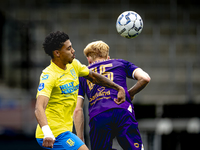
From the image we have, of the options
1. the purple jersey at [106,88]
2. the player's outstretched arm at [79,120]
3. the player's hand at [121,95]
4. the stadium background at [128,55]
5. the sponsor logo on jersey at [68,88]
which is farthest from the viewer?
the stadium background at [128,55]

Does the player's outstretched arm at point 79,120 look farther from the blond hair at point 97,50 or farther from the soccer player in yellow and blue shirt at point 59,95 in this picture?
the soccer player in yellow and blue shirt at point 59,95

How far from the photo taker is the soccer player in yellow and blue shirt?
397 cm

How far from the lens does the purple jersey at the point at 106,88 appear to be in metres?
4.79

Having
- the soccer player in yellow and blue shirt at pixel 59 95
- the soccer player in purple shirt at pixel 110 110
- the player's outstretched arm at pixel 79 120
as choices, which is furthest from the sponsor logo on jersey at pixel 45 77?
the player's outstretched arm at pixel 79 120

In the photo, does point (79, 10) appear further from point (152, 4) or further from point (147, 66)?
point (147, 66)

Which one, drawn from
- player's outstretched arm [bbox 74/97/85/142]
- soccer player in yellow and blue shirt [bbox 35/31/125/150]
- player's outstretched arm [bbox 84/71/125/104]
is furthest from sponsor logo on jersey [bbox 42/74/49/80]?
player's outstretched arm [bbox 74/97/85/142]

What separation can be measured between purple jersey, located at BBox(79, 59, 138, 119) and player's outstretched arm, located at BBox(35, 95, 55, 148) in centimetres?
109

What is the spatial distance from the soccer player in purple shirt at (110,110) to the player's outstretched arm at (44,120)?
1099mm

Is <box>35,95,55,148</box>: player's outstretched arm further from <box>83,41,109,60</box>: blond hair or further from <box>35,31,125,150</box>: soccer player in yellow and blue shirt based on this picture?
<box>83,41,109,60</box>: blond hair

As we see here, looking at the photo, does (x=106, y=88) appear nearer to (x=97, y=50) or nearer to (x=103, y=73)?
(x=103, y=73)

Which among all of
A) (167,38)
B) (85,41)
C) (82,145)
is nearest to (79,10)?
(85,41)

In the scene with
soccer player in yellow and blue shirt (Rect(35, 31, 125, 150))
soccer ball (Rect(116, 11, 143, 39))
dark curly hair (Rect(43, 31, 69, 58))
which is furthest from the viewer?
soccer ball (Rect(116, 11, 143, 39))

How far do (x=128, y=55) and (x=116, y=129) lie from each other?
8.68 metres

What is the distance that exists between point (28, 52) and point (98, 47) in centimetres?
773
